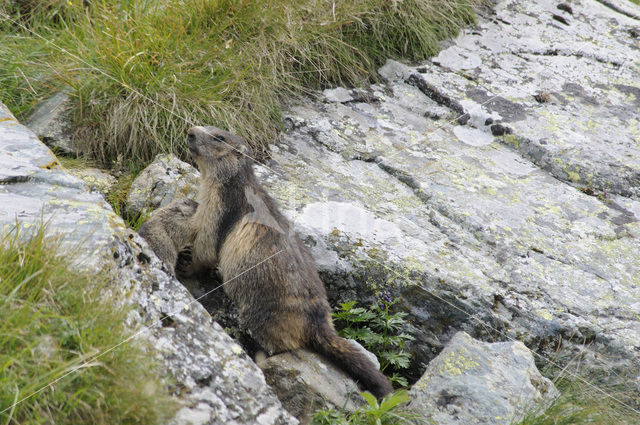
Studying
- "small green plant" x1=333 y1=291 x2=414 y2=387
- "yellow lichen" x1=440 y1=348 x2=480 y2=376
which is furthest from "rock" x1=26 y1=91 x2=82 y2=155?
"yellow lichen" x1=440 y1=348 x2=480 y2=376

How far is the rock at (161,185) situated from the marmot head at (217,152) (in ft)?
1.19

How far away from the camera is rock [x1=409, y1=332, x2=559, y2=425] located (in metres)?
3.38

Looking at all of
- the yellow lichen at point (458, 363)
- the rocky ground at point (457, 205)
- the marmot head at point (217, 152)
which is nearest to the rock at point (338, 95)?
the rocky ground at point (457, 205)

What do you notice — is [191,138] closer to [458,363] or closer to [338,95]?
[338,95]

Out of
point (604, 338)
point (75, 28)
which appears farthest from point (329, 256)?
point (75, 28)

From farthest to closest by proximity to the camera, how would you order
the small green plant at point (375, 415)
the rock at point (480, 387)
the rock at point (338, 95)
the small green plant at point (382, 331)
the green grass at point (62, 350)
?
the rock at point (338, 95) → the small green plant at point (382, 331) → the rock at point (480, 387) → the small green plant at point (375, 415) → the green grass at point (62, 350)

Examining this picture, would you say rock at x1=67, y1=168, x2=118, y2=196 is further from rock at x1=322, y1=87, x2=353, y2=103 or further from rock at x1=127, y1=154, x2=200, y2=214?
rock at x1=322, y1=87, x2=353, y2=103

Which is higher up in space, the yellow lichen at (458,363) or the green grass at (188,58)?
the green grass at (188,58)

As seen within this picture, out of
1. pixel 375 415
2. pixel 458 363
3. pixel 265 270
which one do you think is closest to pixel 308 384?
pixel 375 415

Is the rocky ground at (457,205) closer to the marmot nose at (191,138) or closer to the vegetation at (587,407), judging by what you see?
the vegetation at (587,407)

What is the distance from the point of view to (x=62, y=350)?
241 centimetres

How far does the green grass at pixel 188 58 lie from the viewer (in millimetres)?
5355

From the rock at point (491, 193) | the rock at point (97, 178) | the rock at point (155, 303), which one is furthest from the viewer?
the rock at point (97, 178)

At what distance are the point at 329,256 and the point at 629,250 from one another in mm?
2624
